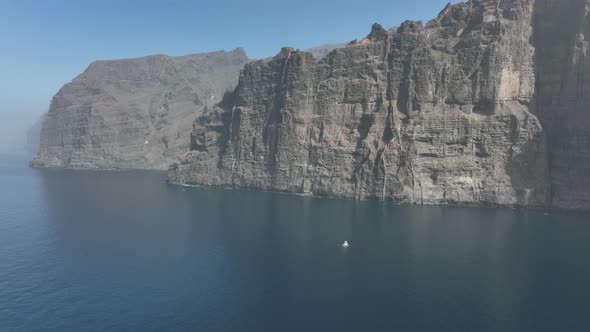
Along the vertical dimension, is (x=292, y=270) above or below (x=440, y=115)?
below

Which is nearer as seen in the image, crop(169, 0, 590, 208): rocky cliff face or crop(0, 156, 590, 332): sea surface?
crop(0, 156, 590, 332): sea surface

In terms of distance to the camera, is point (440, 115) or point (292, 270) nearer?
point (292, 270)

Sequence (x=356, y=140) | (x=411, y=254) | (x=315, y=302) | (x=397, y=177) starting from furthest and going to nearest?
(x=356, y=140) → (x=397, y=177) → (x=411, y=254) → (x=315, y=302)

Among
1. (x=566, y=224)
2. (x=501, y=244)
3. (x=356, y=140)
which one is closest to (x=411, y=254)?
(x=501, y=244)

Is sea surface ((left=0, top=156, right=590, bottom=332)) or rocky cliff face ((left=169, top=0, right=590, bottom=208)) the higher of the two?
rocky cliff face ((left=169, top=0, right=590, bottom=208))

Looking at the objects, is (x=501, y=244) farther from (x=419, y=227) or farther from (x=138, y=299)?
(x=138, y=299)

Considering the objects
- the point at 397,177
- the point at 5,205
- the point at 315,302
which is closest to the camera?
the point at 315,302
